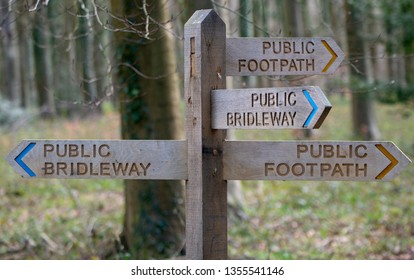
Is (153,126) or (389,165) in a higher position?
(153,126)

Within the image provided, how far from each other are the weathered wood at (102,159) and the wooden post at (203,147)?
123 millimetres

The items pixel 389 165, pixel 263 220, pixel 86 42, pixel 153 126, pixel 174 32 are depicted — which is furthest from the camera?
pixel 86 42

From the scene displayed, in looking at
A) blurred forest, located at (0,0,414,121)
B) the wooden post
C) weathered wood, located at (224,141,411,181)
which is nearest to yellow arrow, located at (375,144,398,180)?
weathered wood, located at (224,141,411,181)

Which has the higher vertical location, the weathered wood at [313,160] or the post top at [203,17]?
the post top at [203,17]

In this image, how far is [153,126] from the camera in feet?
25.1

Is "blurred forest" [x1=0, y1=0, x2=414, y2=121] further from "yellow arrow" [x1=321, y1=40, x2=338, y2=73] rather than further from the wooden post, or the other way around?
"yellow arrow" [x1=321, y1=40, x2=338, y2=73]

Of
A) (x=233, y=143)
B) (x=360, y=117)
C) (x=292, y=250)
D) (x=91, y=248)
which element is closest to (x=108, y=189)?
(x=91, y=248)

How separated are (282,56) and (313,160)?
771 mm

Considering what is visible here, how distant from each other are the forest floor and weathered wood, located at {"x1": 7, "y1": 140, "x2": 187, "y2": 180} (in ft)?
11.2

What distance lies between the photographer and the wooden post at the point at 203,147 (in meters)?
4.15

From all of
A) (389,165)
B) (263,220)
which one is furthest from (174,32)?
(263,220)

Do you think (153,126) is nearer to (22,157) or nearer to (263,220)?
(22,157)

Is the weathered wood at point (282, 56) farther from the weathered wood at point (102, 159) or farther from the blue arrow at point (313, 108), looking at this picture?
the weathered wood at point (102, 159)

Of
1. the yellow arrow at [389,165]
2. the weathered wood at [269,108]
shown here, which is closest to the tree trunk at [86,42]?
the weathered wood at [269,108]
